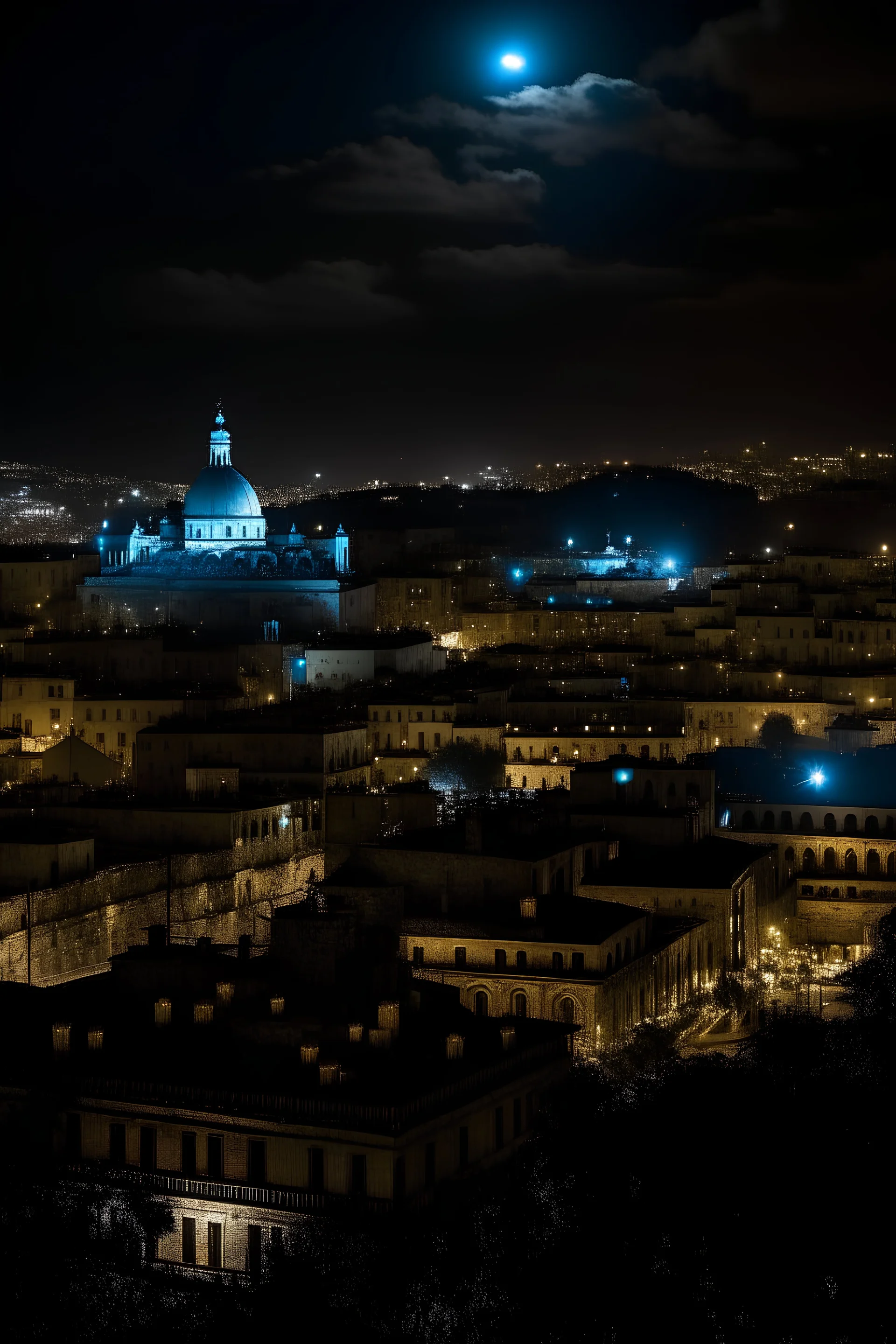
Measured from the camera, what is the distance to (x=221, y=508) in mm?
69750

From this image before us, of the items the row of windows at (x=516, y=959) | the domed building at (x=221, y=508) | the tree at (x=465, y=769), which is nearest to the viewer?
the row of windows at (x=516, y=959)

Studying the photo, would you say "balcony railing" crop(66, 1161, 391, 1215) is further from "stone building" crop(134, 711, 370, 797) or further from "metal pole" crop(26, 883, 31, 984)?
"stone building" crop(134, 711, 370, 797)

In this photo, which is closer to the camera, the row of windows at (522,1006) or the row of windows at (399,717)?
the row of windows at (522,1006)

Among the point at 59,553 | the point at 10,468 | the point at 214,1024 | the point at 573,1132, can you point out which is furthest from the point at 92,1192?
the point at 10,468

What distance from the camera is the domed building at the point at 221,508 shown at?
226 ft

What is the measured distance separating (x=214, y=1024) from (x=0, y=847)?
32.0 ft

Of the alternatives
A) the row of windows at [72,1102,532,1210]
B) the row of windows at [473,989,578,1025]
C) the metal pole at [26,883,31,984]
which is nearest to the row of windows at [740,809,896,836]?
the row of windows at [473,989,578,1025]

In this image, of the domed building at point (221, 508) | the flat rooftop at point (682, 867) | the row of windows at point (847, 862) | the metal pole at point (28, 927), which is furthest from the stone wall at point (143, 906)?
the domed building at point (221, 508)

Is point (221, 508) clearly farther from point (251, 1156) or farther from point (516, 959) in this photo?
point (251, 1156)

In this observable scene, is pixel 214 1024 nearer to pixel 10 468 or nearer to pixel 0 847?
pixel 0 847

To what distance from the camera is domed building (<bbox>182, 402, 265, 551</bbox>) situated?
226 ft

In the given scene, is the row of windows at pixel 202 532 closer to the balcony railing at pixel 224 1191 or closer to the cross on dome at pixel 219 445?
the cross on dome at pixel 219 445

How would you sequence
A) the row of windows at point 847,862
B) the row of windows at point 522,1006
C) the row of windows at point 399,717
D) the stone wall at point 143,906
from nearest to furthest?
the row of windows at point 522,1006
the stone wall at point 143,906
the row of windows at point 847,862
the row of windows at point 399,717

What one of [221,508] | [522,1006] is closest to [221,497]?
[221,508]
